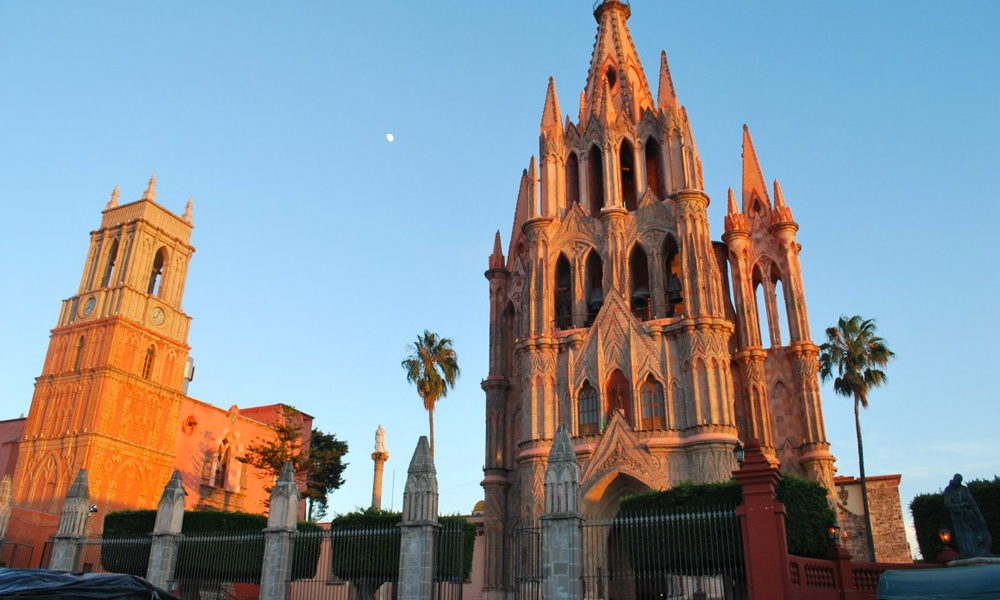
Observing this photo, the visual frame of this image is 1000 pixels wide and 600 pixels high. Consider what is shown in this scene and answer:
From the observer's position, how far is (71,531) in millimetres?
23000

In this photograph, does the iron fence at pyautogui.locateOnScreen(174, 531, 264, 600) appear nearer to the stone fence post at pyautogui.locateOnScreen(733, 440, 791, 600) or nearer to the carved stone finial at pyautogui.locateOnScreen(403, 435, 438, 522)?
the carved stone finial at pyautogui.locateOnScreen(403, 435, 438, 522)

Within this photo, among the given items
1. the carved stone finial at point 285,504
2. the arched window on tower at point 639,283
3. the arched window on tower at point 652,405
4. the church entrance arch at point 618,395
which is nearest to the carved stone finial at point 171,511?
the carved stone finial at point 285,504

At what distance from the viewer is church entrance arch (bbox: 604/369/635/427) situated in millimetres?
31344

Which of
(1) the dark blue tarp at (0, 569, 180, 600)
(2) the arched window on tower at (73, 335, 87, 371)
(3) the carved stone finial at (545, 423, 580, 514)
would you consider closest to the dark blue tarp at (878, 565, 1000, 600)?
(3) the carved stone finial at (545, 423, 580, 514)

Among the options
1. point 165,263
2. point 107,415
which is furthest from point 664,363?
point 165,263

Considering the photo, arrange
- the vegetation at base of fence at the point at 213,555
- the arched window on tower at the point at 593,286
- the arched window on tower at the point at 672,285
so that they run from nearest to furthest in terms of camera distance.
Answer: the vegetation at base of fence at the point at 213,555
the arched window on tower at the point at 672,285
the arched window on tower at the point at 593,286

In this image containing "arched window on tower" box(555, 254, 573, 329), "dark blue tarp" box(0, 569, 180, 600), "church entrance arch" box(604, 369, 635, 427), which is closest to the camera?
"dark blue tarp" box(0, 569, 180, 600)

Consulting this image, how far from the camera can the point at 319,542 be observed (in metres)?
19.4

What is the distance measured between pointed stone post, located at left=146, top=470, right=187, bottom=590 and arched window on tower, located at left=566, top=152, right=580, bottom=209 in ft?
Answer: 73.4

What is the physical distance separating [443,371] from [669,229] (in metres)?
14.0

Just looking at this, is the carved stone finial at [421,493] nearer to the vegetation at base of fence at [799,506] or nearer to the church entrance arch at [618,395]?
the vegetation at base of fence at [799,506]

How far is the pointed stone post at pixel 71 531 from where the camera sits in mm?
22688

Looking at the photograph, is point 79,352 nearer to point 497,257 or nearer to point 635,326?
point 497,257

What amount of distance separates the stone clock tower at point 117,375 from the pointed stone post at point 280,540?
22.2 m
